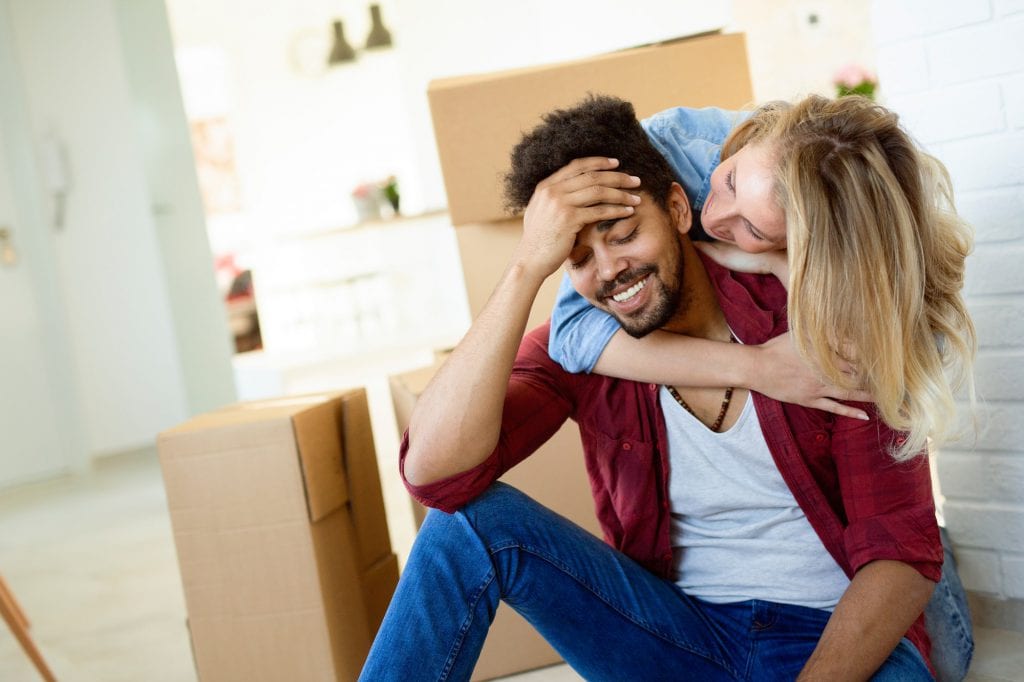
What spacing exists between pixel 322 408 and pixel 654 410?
650mm

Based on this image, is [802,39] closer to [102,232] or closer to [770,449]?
[102,232]

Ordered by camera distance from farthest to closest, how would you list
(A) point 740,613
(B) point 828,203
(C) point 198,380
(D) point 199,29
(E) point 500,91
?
(D) point 199,29 → (C) point 198,380 → (E) point 500,91 → (A) point 740,613 → (B) point 828,203

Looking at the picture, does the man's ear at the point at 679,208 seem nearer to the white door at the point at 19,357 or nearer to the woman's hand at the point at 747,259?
the woman's hand at the point at 747,259

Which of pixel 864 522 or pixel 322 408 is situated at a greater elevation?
pixel 322 408

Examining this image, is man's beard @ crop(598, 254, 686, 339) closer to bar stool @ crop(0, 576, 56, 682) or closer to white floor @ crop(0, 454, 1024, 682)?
white floor @ crop(0, 454, 1024, 682)

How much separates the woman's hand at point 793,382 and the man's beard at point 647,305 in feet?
0.40

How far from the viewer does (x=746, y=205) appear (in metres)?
1.23

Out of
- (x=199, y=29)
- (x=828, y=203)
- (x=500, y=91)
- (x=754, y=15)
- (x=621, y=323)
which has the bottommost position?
(x=621, y=323)

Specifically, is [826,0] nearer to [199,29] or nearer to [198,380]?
[198,380]

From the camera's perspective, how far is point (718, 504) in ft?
4.42

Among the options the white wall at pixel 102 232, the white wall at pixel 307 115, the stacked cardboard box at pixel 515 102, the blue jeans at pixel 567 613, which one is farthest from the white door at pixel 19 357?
Answer: the blue jeans at pixel 567 613

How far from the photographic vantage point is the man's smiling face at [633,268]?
131 cm

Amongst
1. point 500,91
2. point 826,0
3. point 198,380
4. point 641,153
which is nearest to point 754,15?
point 826,0

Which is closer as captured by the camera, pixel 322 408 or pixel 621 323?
pixel 621 323
